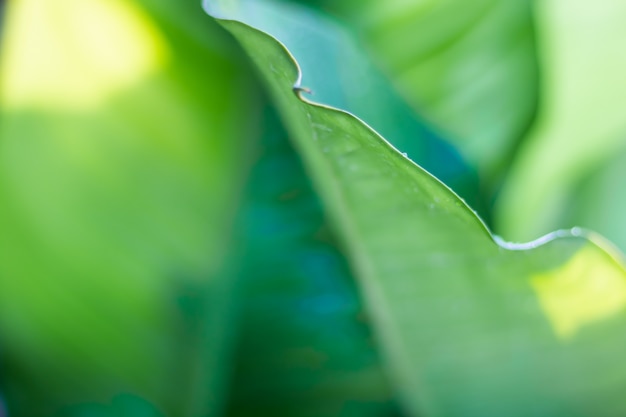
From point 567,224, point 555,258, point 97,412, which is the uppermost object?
point 555,258

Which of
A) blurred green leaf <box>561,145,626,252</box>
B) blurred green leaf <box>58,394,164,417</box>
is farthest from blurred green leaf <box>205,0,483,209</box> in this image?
blurred green leaf <box>58,394,164,417</box>

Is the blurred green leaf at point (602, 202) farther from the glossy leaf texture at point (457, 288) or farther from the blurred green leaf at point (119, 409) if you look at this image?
the blurred green leaf at point (119, 409)

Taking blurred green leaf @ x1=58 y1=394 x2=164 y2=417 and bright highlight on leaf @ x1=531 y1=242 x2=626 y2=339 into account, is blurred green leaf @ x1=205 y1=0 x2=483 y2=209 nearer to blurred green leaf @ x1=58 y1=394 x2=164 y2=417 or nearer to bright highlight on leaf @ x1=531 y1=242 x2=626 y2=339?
bright highlight on leaf @ x1=531 y1=242 x2=626 y2=339

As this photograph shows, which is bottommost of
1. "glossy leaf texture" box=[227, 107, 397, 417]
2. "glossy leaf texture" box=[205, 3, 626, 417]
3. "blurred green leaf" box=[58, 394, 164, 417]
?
"blurred green leaf" box=[58, 394, 164, 417]

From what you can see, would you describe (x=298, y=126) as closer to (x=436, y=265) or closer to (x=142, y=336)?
(x=436, y=265)

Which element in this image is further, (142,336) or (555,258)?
(142,336)

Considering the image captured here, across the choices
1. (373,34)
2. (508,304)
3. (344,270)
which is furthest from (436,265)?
(373,34)
